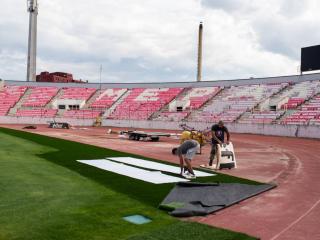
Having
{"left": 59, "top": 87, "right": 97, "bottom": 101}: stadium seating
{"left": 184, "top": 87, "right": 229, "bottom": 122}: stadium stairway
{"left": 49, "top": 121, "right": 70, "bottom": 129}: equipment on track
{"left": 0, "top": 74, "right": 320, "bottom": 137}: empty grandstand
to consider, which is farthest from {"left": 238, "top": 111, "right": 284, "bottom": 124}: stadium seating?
{"left": 59, "top": 87, "right": 97, "bottom": 101}: stadium seating

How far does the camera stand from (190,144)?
11820 mm

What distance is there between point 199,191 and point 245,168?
6.54 m

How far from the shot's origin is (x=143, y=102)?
209 ft

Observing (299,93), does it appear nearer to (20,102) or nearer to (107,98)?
(107,98)

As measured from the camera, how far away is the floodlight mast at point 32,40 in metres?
76.7

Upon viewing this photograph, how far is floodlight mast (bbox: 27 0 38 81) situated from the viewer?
76.7m

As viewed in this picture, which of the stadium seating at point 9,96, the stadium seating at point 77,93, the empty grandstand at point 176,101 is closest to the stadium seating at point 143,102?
the empty grandstand at point 176,101

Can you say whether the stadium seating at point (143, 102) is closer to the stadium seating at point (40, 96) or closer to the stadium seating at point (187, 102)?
the stadium seating at point (187, 102)

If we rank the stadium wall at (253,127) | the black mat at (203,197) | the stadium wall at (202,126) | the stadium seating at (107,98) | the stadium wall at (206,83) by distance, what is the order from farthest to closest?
1. the stadium seating at (107,98)
2. the stadium wall at (206,83)
3. the stadium wall at (202,126)
4. the stadium wall at (253,127)
5. the black mat at (203,197)

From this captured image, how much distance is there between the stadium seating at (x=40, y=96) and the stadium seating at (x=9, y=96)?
190 centimetres

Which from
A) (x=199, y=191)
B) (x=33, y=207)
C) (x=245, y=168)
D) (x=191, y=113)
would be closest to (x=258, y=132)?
(x=191, y=113)

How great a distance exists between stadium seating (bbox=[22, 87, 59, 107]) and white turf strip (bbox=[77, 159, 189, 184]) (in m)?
55.2

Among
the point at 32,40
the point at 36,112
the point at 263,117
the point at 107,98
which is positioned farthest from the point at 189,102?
the point at 32,40

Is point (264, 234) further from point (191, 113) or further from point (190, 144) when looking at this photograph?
point (191, 113)
